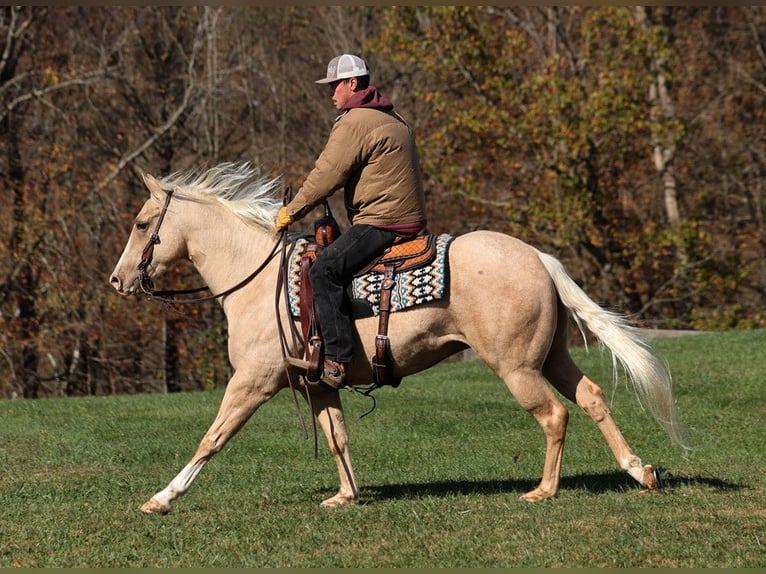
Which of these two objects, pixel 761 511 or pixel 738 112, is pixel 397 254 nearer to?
pixel 761 511

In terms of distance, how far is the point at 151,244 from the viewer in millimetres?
8828

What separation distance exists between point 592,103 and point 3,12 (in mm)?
13435

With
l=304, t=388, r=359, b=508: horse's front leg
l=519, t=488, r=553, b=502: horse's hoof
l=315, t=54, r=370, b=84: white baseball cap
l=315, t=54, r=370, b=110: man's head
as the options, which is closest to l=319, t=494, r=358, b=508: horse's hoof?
l=304, t=388, r=359, b=508: horse's front leg

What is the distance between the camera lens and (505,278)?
8.16 metres

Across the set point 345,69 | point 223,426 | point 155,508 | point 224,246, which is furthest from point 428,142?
point 155,508

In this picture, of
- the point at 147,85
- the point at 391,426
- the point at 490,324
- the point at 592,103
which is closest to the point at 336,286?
the point at 490,324

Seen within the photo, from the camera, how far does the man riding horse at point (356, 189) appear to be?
8156 mm

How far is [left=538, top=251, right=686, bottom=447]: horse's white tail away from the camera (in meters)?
8.41

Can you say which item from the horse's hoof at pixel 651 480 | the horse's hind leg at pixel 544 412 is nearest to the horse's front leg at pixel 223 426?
the horse's hind leg at pixel 544 412

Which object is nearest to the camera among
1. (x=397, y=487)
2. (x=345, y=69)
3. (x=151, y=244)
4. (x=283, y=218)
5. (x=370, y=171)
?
(x=370, y=171)

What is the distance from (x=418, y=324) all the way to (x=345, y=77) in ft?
5.57

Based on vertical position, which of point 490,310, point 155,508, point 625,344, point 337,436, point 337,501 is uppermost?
point 490,310

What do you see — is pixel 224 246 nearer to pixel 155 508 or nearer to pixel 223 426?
pixel 223 426

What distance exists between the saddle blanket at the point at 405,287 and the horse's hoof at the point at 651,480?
1.82m
